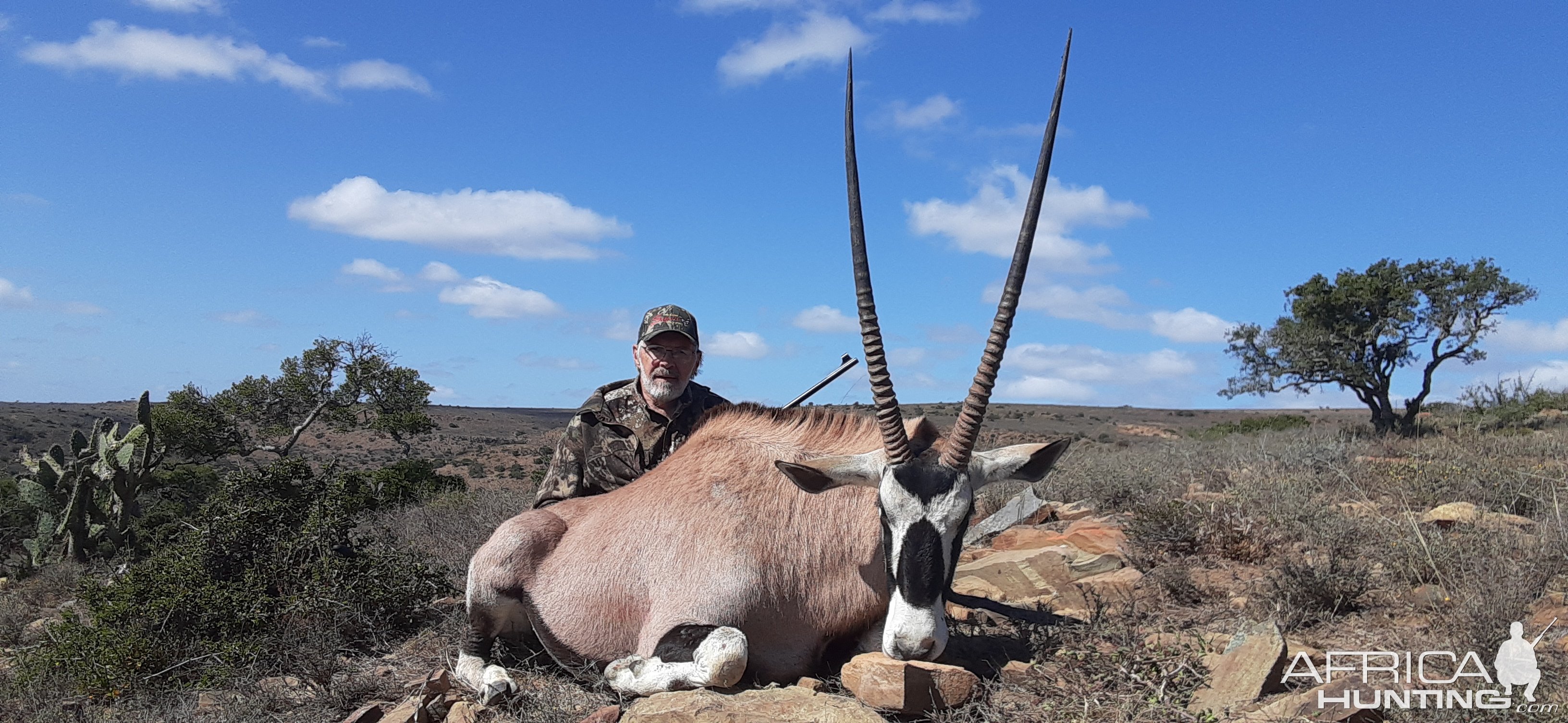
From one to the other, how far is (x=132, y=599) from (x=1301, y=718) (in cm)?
708

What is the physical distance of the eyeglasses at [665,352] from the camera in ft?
21.4

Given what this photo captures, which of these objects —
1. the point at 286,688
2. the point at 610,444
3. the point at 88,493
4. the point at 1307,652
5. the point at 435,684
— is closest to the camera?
the point at 1307,652

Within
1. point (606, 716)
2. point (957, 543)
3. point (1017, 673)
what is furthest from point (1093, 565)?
point (606, 716)

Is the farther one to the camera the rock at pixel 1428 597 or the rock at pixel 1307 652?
the rock at pixel 1428 597

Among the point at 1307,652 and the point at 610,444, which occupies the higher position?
the point at 610,444

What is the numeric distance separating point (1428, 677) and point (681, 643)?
10.7ft

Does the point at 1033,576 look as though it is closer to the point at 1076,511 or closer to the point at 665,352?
the point at 1076,511

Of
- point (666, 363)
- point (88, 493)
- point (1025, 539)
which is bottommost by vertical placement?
point (88, 493)

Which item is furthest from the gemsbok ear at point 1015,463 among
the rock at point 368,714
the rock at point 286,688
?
the rock at point 286,688

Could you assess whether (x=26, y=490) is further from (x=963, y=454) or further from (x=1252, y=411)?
(x=1252, y=411)

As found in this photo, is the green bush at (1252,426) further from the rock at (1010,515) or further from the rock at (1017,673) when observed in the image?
the rock at (1017,673)

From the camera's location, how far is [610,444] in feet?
21.4

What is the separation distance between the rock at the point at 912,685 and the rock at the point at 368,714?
2.45 meters

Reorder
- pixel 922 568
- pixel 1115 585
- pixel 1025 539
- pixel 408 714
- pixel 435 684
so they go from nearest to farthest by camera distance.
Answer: pixel 922 568 < pixel 408 714 < pixel 435 684 < pixel 1115 585 < pixel 1025 539
